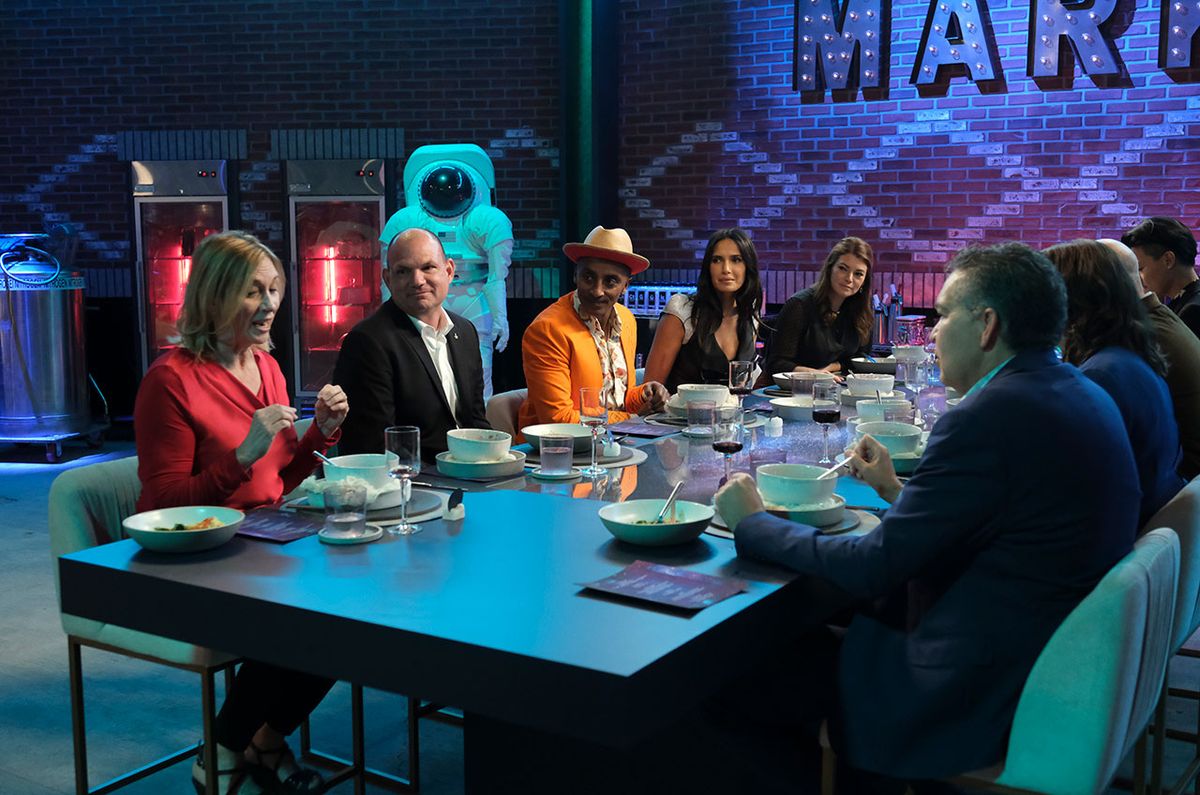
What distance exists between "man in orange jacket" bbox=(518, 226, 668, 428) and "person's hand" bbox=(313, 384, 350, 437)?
1.13 m

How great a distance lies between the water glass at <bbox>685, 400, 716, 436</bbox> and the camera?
3340 mm

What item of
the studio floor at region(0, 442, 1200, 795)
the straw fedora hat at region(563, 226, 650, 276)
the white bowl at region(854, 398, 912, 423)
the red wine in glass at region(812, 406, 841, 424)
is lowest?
the studio floor at region(0, 442, 1200, 795)

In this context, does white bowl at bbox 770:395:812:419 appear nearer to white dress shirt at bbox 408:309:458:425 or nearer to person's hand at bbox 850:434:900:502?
white dress shirt at bbox 408:309:458:425

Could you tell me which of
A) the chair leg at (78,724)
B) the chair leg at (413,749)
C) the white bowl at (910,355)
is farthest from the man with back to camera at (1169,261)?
the chair leg at (78,724)

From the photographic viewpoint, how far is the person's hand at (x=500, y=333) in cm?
773

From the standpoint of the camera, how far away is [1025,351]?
2.05m

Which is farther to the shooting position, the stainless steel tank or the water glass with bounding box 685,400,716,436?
the stainless steel tank

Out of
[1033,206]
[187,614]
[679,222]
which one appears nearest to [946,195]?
[1033,206]

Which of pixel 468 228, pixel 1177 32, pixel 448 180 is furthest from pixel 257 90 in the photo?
pixel 1177 32

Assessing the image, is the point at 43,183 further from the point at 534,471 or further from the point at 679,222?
the point at 534,471

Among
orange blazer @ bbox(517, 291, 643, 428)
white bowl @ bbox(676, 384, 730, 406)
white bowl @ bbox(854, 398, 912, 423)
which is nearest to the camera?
white bowl @ bbox(854, 398, 912, 423)

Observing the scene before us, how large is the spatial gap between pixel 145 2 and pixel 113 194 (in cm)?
143

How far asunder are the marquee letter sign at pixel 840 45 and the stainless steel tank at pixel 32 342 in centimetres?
506

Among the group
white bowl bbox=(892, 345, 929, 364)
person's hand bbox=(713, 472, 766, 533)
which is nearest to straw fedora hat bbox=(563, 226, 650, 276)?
white bowl bbox=(892, 345, 929, 364)
